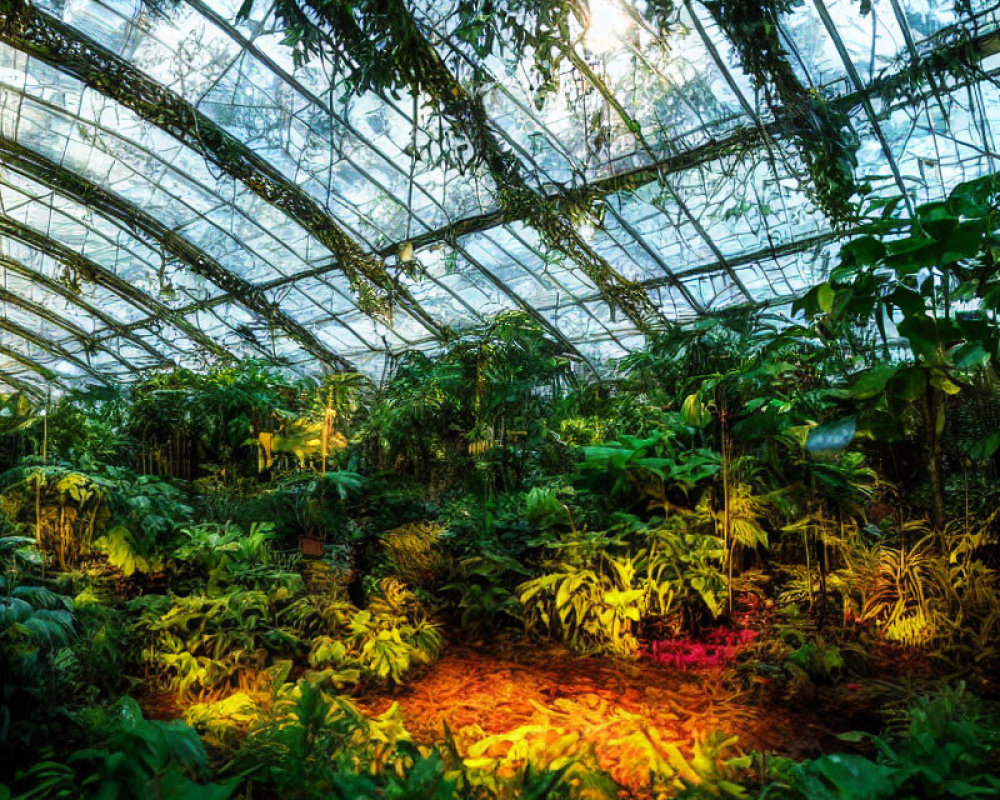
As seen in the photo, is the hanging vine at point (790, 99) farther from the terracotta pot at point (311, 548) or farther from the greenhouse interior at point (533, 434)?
the terracotta pot at point (311, 548)

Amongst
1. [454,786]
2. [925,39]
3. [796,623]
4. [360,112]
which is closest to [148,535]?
[454,786]

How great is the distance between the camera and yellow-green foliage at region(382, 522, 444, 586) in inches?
195

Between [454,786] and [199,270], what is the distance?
1088 centimetres

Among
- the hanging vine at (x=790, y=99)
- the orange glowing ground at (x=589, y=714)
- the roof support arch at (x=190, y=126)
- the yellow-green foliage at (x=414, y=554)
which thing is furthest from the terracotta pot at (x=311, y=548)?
the roof support arch at (x=190, y=126)

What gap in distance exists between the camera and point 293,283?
36.4ft

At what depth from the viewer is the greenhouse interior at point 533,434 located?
2.59 meters

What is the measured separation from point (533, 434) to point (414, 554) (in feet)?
4.98

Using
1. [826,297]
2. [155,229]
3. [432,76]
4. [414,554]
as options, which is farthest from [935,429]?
[155,229]

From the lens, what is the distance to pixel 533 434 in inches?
228

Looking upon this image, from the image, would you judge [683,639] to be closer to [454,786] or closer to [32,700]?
[454,786]

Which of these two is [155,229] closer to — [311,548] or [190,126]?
[190,126]

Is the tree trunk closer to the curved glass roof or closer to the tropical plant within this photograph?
the curved glass roof

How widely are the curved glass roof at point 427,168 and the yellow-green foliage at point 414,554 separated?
2853 millimetres

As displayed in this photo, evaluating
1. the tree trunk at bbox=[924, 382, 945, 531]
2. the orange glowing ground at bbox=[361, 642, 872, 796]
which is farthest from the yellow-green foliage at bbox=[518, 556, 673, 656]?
the tree trunk at bbox=[924, 382, 945, 531]
